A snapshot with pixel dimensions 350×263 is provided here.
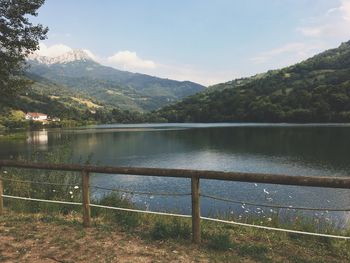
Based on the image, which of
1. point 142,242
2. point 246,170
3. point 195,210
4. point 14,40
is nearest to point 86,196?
point 142,242

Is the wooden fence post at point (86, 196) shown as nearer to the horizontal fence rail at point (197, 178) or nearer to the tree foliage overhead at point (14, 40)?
the horizontal fence rail at point (197, 178)

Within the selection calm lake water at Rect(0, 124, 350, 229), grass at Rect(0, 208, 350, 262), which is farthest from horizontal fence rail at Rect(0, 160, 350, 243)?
calm lake water at Rect(0, 124, 350, 229)

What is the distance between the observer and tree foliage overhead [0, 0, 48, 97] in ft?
47.0

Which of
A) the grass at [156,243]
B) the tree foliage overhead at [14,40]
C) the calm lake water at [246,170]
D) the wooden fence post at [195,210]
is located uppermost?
→ the tree foliage overhead at [14,40]

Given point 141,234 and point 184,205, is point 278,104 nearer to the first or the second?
point 184,205

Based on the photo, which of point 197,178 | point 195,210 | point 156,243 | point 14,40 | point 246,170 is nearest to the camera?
point 197,178

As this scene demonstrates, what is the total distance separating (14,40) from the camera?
15.1m

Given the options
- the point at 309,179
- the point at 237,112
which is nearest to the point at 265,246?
the point at 309,179

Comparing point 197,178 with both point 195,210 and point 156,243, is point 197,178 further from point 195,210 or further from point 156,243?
point 156,243

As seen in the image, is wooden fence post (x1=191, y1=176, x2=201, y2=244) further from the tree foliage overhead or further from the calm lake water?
the tree foliage overhead

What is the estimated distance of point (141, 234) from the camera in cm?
912

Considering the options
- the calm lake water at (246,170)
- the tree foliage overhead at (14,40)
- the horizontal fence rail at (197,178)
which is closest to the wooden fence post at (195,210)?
the horizontal fence rail at (197,178)

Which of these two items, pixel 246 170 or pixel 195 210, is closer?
pixel 195 210

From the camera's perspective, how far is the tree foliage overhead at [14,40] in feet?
47.0
